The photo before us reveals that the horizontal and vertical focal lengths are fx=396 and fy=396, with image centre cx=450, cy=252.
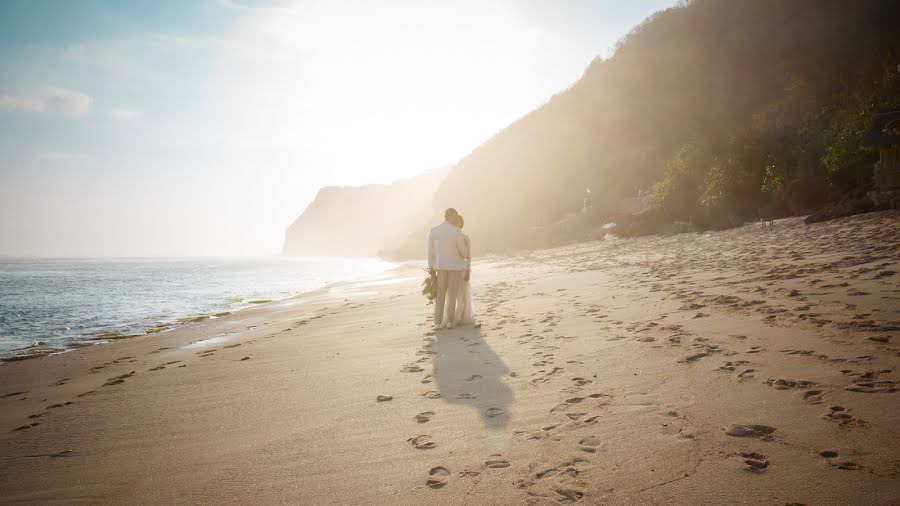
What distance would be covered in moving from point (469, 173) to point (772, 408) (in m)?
62.7

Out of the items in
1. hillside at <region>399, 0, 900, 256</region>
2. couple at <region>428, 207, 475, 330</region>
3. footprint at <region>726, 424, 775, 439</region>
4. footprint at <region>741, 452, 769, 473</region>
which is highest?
hillside at <region>399, 0, 900, 256</region>

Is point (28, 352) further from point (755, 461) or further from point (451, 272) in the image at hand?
point (755, 461)

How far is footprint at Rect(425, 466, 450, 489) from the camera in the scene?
2668 millimetres

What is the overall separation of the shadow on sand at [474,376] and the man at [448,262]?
1.02m

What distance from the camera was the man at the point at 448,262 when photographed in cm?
804

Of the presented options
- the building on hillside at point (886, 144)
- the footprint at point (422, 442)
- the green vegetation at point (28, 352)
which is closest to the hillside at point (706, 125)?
the building on hillside at point (886, 144)

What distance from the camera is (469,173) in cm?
6412

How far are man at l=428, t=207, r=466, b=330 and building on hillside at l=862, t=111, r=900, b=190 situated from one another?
17.9 meters

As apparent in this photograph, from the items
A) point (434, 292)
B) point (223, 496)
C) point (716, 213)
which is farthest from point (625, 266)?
point (716, 213)

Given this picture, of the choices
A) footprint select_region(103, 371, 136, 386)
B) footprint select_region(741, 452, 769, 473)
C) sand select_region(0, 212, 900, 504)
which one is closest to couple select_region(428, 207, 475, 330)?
sand select_region(0, 212, 900, 504)

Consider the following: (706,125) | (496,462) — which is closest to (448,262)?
(496,462)

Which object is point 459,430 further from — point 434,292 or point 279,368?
point 434,292

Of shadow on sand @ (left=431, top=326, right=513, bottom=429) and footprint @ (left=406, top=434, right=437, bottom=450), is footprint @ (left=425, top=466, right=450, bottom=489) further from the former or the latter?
shadow on sand @ (left=431, top=326, right=513, bottom=429)

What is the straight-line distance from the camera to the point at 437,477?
276 centimetres
